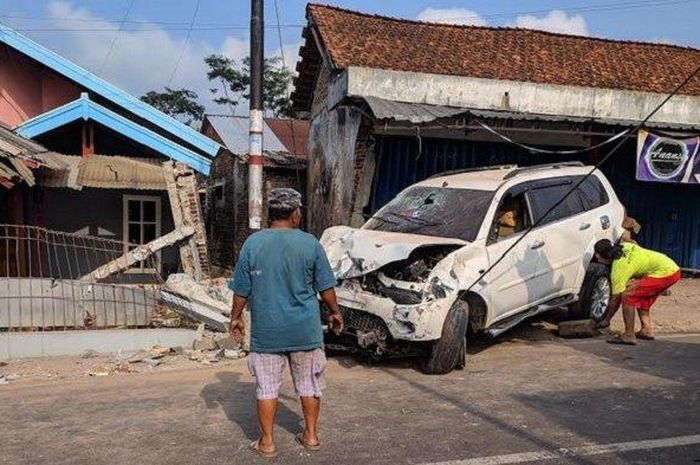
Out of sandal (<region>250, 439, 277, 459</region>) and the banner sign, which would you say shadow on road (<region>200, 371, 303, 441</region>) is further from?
the banner sign

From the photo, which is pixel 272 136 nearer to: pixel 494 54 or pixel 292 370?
pixel 494 54

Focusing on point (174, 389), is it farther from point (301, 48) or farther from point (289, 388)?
point (301, 48)

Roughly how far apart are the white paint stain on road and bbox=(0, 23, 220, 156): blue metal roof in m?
8.85

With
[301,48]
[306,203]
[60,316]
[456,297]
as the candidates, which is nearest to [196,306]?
[60,316]

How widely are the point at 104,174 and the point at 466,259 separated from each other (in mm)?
6715

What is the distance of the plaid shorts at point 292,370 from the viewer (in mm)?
4262

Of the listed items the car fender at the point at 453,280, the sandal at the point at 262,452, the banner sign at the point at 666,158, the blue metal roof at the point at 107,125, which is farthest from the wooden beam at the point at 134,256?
the banner sign at the point at 666,158

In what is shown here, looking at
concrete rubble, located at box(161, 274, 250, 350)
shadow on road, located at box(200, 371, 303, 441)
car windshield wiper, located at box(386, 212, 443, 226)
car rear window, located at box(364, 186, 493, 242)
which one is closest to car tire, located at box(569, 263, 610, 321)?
car rear window, located at box(364, 186, 493, 242)

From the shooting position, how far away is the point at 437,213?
768cm

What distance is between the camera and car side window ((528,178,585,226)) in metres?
8.00

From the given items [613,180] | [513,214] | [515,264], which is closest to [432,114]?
[513,214]

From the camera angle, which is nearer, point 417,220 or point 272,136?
point 417,220

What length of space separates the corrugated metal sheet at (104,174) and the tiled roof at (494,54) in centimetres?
427

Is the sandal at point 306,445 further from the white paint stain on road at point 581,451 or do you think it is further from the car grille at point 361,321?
the car grille at point 361,321
